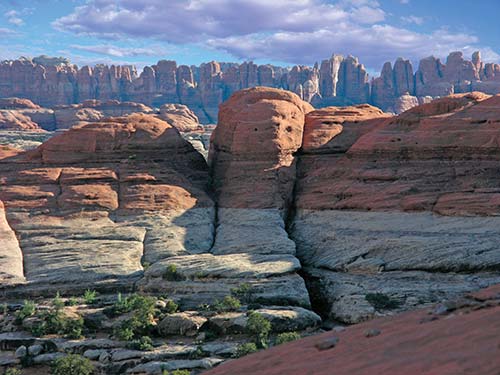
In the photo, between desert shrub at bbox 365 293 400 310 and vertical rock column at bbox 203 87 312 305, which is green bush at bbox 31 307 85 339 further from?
desert shrub at bbox 365 293 400 310

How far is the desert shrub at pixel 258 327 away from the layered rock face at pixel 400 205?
185 inches

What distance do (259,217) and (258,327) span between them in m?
13.3

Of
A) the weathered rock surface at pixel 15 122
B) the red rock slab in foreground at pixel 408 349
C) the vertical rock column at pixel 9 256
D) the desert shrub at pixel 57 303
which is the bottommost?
the desert shrub at pixel 57 303

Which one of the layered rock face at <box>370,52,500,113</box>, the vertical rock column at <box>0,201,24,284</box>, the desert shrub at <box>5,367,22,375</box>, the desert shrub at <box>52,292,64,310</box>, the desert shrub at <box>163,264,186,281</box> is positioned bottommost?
the desert shrub at <box>5,367,22,375</box>

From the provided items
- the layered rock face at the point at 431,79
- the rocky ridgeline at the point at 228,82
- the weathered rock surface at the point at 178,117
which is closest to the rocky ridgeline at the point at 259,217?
the weathered rock surface at the point at 178,117

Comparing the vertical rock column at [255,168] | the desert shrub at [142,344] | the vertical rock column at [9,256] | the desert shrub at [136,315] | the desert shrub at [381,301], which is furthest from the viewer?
the vertical rock column at [255,168]

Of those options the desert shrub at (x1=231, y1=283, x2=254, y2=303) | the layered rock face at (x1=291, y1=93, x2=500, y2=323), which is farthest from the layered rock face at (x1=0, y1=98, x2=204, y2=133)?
the desert shrub at (x1=231, y1=283, x2=254, y2=303)

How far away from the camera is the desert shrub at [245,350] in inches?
855

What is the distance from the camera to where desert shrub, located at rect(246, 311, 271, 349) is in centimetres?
2402

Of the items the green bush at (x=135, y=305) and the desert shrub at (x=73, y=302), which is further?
the desert shrub at (x=73, y=302)

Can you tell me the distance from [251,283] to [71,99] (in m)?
155

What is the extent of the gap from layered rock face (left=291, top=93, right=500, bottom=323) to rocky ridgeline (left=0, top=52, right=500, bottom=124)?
369ft

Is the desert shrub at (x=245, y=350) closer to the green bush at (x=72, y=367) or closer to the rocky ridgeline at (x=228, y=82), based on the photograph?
the green bush at (x=72, y=367)

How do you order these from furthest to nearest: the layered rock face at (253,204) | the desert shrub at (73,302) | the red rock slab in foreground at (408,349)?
→ the layered rock face at (253,204) → the desert shrub at (73,302) → the red rock slab in foreground at (408,349)
